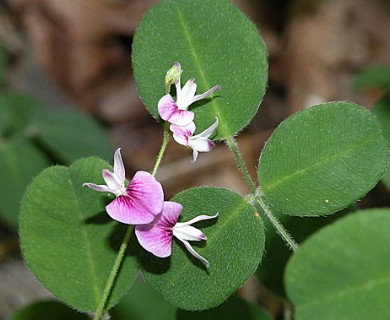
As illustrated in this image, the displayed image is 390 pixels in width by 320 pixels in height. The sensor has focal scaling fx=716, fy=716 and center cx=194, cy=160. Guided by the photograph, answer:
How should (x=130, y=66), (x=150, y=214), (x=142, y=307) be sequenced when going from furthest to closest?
(x=130, y=66)
(x=142, y=307)
(x=150, y=214)

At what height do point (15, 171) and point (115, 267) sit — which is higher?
point (115, 267)

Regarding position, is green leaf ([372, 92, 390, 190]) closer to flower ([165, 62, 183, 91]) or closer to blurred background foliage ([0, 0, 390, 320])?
flower ([165, 62, 183, 91])

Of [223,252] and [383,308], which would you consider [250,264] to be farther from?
[383,308]

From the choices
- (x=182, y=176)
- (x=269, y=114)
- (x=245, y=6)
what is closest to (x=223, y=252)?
(x=182, y=176)

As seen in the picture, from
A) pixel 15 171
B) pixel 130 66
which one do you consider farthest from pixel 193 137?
pixel 130 66

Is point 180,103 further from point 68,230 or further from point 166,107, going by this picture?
point 68,230
